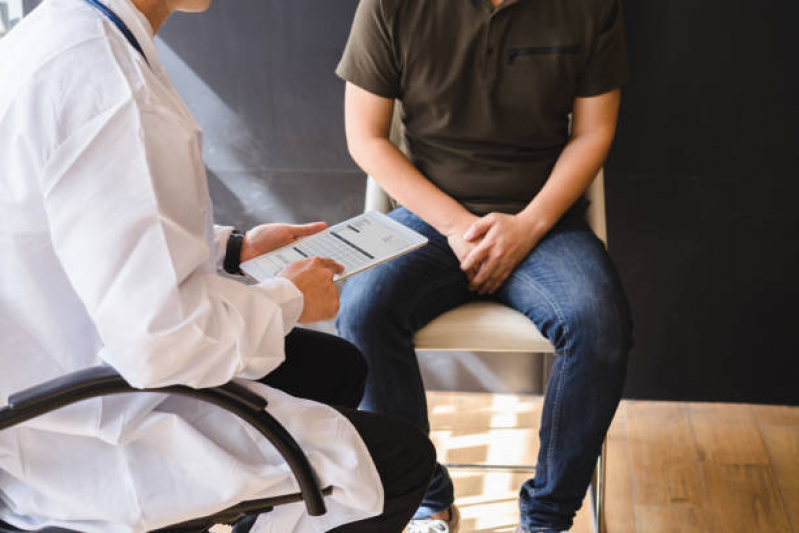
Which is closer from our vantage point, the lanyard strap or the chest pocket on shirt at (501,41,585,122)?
the lanyard strap

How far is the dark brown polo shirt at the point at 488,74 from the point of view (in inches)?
71.7

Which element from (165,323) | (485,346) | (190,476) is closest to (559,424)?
(485,346)

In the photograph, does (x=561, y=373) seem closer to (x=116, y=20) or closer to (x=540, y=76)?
(x=540, y=76)

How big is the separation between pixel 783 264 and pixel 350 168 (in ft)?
4.17

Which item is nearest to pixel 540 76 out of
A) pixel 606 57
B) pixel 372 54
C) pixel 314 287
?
pixel 606 57

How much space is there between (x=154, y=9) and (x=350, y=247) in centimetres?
51

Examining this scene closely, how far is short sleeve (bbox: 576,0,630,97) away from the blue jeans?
36 cm

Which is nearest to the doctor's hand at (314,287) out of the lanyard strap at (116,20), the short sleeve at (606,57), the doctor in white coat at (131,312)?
the doctor in white coat at (131,312)

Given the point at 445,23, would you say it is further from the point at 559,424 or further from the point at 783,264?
the point at 783,264

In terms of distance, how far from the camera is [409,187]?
1872 mm

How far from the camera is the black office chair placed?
979 mm

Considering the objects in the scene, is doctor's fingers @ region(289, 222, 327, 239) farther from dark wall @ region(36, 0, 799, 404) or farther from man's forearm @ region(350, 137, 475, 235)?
dark wall @ region(36, 0, 799, 404)

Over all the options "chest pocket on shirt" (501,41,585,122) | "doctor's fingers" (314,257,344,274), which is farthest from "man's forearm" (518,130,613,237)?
"doctor's fingers" (314,257,344,274)

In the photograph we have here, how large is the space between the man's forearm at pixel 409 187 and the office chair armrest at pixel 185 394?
835mm
